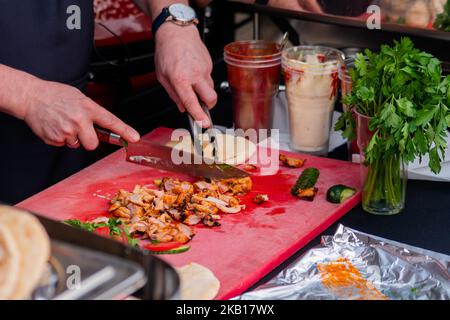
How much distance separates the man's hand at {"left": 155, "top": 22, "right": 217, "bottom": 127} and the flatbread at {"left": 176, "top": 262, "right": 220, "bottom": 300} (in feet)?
2.63

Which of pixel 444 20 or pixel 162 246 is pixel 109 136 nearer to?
pixel 162 246

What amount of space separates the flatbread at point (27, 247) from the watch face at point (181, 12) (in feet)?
5.19

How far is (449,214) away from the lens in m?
2.45

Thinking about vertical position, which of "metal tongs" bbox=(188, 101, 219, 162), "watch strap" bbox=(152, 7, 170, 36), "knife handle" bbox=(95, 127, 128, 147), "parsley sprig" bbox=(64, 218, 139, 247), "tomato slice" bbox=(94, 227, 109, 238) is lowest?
"tomato slice" bbox=(94, 227, 109, 238)

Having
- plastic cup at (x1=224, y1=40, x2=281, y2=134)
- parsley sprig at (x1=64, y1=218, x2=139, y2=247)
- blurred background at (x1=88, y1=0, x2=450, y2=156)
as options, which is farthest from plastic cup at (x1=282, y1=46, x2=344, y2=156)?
parsley sprig at (x1=64, y1=218, x2=139, y2=247)

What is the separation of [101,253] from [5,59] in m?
1.51

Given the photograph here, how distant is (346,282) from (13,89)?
1271 mm

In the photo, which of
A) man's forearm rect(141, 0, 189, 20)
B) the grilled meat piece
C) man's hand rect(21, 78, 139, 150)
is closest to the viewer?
man's hand rect(21, 78, 139, 150)

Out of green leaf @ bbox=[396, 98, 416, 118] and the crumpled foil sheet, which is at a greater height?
green leaf @ bbox=[396, 98, 416, 118]

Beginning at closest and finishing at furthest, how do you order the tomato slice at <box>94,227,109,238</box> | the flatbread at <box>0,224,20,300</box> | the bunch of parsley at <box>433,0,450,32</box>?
the flatbread at <box>0,224,20,300</box>, the tomato slice at <box>94,227,109,238</box>, the bunch of parsley at <box>433,0,450,32</box>

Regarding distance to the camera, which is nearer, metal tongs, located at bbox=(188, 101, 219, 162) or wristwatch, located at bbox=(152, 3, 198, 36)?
metal tongs, located at bbox=(188, 101, 219, 162)

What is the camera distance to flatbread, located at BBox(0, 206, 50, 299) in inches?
57.5

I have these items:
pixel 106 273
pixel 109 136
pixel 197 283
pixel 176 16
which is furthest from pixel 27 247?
pixel 176 16

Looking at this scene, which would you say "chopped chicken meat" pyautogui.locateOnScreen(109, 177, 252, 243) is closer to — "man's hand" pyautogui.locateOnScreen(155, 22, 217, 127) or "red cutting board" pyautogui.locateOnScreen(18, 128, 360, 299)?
"red cutting board" pyautogui.locateOnScreen(18, 128, 360, 299)
